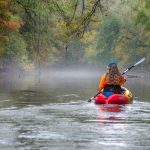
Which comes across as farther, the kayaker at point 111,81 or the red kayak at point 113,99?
the kayaker at point 111,81

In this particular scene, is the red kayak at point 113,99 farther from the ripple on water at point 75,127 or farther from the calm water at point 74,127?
the ripple on water at point 75,127

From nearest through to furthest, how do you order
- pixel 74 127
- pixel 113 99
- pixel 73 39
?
pixel 74 127
pixel 113 99
pixel 73 39

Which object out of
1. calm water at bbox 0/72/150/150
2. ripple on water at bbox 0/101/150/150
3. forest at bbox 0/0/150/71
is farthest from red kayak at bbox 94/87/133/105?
forest at bbox 0/0/150/71

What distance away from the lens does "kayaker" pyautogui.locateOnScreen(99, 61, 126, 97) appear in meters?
25.8

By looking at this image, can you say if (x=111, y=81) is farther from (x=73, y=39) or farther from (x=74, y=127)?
(x=74, y=127)

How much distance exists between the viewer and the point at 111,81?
1015 inches

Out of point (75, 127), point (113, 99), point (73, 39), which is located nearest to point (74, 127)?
point (75, 127)

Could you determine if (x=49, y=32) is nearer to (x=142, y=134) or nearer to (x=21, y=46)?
(x=21, y=46)

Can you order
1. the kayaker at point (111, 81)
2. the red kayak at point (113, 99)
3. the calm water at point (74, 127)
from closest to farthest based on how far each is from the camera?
the calm water at point (74, 127) → the red kayak at point (113, 99) → the kayaker at point (111, 81)

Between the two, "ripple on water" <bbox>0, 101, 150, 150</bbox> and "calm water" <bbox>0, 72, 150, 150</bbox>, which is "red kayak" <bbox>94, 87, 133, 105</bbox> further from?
"ripple on water" <bbox>0, 101, 150, 150</bbox>

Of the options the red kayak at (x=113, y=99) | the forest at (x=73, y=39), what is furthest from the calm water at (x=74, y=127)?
the forest at (x=73, y=39)

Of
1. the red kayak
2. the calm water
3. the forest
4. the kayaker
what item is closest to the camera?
the calm water

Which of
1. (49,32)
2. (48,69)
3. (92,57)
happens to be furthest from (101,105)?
(48,69)

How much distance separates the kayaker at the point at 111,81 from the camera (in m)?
25.8
